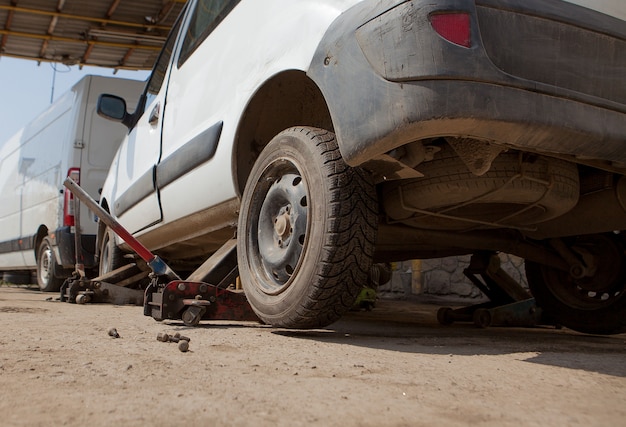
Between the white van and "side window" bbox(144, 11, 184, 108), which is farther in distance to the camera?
the white van

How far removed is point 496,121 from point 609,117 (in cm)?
43

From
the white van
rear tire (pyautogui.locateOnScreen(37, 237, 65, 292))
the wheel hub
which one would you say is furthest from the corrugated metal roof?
the wheel hub

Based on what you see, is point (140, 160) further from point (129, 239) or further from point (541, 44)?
point (541, 44)

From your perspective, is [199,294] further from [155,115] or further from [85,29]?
[85,29]

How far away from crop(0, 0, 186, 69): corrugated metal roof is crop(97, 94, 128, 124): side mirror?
3881mm

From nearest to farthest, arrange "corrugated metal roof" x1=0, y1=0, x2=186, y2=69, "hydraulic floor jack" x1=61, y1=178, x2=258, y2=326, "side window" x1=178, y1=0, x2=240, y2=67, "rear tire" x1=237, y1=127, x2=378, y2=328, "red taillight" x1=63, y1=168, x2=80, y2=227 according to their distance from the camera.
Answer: "rear tire" x1=237, y1=127, x2=378, y2=328 < "hydraulic floor jack" x1=61, y1=178, x2=258, y2=326 < "side window" x1=178, y1=0, x2=240, y2=67 < "red taillight" x1=63, y1=168, x2=80, y2=227 < "corrugated metal roof" x1=0, y1=0, x2=186, y2=69

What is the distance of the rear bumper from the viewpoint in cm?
183

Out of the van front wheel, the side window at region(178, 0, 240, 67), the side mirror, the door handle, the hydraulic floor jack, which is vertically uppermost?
the side window at region(178, 0, 240, 67)

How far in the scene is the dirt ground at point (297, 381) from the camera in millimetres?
1271

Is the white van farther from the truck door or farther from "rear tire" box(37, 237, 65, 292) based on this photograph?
the truck door

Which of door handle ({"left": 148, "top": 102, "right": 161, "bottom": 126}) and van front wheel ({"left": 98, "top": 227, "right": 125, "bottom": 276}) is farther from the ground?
door handle ({"left": 148, "top": 102, "right": 161, "bottom": 126})

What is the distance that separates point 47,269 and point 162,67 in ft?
15.5

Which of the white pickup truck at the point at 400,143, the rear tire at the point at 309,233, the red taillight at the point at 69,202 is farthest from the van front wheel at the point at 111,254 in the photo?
the rear tire at the point at 309,233

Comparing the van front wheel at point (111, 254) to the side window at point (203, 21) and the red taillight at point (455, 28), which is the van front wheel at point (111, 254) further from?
the red taillight at point (455, 28)
